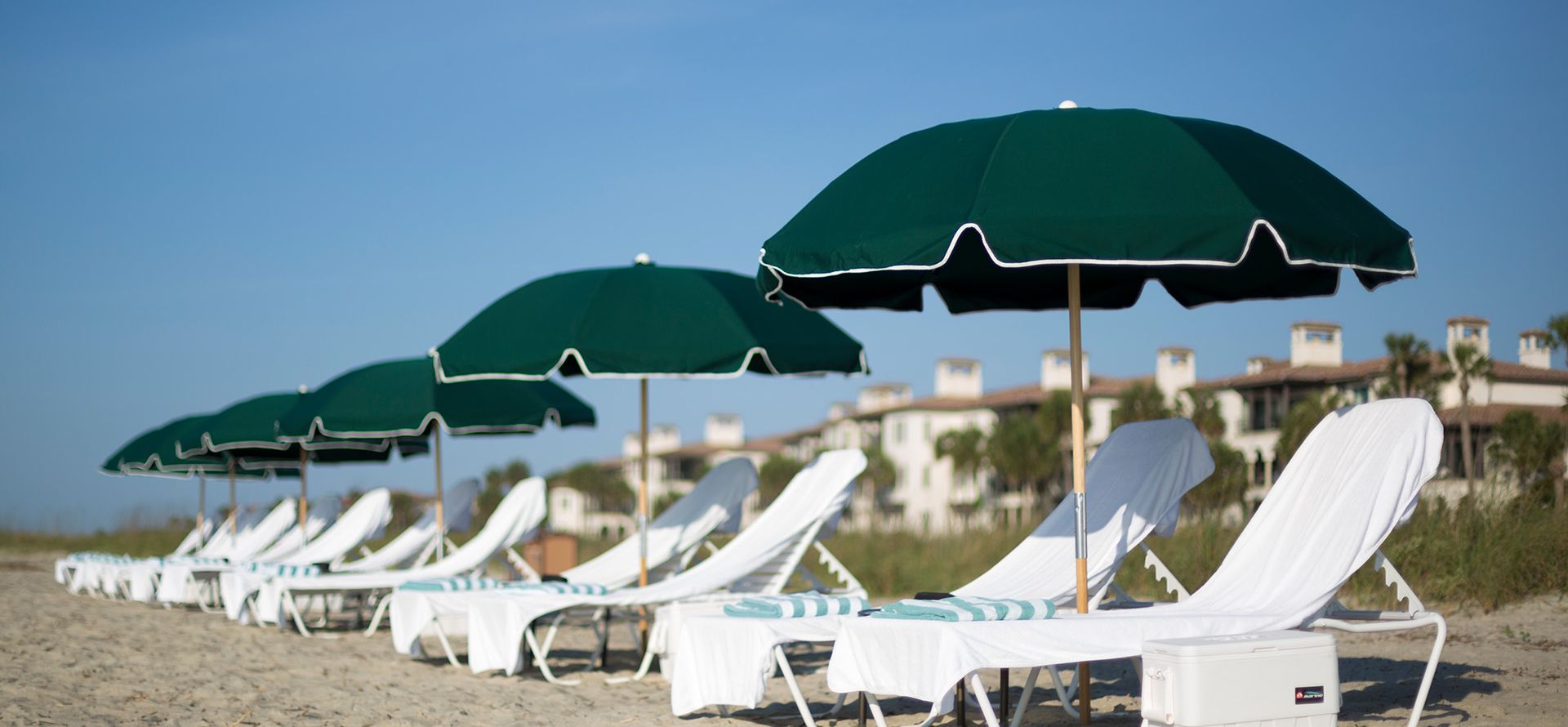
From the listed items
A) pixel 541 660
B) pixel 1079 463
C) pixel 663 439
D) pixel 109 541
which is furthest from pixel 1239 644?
pixel 663 439

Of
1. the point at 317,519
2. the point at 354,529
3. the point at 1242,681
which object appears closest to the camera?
the point at 1242,681

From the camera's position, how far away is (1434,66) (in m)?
15.9

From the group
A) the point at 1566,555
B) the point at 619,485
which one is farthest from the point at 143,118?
the point at 619,485

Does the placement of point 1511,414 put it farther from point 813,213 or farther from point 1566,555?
point 813,213

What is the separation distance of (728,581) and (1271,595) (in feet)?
10.7

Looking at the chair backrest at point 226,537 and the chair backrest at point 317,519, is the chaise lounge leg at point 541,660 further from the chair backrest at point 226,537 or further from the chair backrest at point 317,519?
the chair backrest at point 226,537

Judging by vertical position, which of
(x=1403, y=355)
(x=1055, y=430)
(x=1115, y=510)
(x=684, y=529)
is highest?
(x=1403, y=355)

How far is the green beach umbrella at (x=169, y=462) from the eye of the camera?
16.7 meters

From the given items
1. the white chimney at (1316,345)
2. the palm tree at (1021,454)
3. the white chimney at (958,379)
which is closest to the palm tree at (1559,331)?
the white chimney at (1316,345)

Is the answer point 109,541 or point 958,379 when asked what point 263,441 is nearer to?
point 109,541

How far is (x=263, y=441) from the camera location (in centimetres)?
1327

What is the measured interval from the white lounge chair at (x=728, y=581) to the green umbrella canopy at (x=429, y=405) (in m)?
2.94

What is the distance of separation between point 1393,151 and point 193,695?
13.1 meters

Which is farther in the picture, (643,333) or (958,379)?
(958,379)
